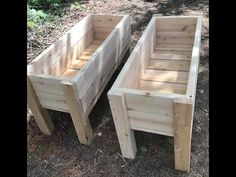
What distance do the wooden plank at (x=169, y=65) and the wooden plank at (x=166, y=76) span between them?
60 millimetres

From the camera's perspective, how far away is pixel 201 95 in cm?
275

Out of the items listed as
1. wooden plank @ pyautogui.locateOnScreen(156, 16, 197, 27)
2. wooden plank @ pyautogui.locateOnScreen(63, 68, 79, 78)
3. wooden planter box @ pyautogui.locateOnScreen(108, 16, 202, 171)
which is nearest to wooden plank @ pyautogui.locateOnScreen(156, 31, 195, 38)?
wooden planter box @ pyautogui.locateOnScreen(108, 16, 202, 171)

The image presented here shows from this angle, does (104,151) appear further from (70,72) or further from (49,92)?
(70,72)

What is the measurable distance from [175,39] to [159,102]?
1458 millimetres

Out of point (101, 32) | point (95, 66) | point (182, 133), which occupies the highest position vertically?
point (95, 66)

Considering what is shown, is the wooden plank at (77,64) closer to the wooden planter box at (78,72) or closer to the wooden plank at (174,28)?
the wooden planter box at (78,72)

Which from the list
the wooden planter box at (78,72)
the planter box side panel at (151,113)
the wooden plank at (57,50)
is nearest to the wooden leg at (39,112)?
the wooden planter box at (78,72)

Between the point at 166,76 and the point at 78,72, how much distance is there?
0.95m

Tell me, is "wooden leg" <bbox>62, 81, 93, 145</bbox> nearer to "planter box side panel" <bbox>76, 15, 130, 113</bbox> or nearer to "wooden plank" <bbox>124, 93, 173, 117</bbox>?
"planter box side panel" <bbox>76, 15, 130, 113</bbox>

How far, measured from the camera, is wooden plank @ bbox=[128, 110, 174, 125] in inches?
71.8

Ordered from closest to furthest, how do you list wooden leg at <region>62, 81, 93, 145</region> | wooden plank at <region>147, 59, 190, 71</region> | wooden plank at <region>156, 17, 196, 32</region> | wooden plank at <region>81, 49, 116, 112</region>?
wooden leg at <region>62, 81, 93, 145</region>
wooden plank at <region>81, 49, 116, 112</region>
wooden plank at <region>147, 59, 190, 71</region>
wooden plank at <region>156, 17, 196, 32</region>

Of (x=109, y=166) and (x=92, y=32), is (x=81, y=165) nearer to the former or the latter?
(x=109, y=166)

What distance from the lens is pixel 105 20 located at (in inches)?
123

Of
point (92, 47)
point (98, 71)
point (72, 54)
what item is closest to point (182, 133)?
point (98, 71)
